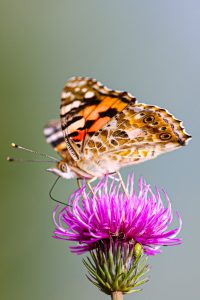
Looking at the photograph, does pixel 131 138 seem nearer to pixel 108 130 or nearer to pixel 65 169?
pixel 108 130

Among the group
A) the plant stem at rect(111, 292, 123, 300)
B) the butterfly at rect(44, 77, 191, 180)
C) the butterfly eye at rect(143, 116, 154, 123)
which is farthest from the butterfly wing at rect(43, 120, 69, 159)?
the plant stem at rect(111, 292, 123, 300)

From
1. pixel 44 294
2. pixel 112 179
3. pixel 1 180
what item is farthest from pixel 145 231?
pixel 1 180

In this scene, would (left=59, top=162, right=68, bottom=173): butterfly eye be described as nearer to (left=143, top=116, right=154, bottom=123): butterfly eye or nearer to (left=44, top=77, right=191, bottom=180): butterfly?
(left=44, top=77, right=191, bottom=180): butterfly

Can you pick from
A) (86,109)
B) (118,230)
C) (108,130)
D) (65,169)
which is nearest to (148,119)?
(108,130)

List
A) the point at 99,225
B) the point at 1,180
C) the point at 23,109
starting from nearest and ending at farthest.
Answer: the point at 99,225
the point at 1,180
the point at 23,109

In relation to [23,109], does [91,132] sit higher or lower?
lower

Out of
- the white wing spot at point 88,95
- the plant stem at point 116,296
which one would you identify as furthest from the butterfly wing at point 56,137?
the plant stem at point 116,296

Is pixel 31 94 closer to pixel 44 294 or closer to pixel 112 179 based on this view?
pixel 44 294

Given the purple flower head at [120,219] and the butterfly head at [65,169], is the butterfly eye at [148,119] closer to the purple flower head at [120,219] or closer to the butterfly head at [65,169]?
the purple flower head at [120,219]
